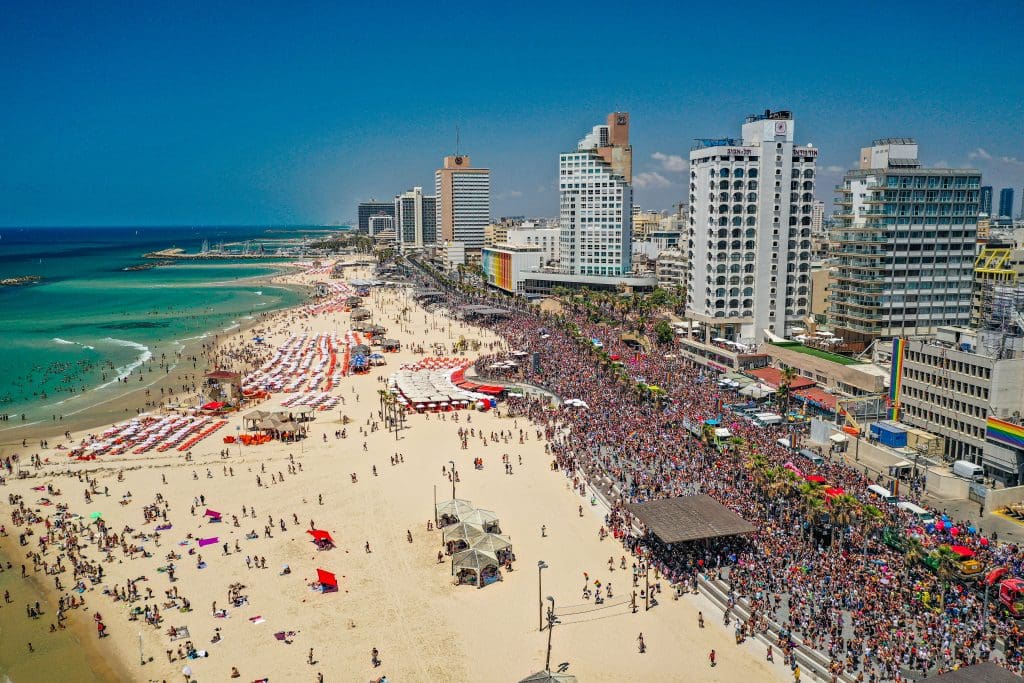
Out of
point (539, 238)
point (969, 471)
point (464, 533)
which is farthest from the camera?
point (539, 238)

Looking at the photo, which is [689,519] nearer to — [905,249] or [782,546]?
[782,546]

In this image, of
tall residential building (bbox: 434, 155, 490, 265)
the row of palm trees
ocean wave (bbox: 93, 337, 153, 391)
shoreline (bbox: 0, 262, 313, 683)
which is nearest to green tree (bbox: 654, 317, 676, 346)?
the row of palm trees

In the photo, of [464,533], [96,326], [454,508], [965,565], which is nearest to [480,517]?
[464,533]

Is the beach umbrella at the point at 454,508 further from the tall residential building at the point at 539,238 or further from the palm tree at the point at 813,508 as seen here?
the tall residential building at the point at 539,238

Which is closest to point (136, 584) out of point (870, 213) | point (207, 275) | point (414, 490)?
point (414, 490)

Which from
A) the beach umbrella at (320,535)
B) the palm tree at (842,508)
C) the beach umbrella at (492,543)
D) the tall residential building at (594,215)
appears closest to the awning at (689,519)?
the palm tree at (842,508)

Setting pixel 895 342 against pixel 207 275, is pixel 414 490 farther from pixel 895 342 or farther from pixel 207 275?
pixel 207 275
